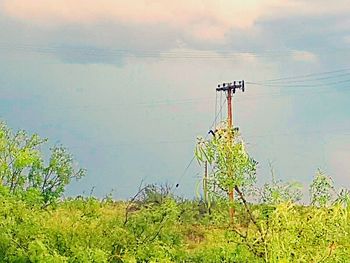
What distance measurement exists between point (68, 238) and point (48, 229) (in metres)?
0.34

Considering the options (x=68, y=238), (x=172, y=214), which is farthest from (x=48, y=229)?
(x=172, y=214)

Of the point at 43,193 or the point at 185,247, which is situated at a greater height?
the point at 43,193

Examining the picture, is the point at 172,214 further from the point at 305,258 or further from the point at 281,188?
the point at 305,258

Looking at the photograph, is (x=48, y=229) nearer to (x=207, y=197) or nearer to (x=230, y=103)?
(x=207, y=197)

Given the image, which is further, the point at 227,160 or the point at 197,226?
the point at 197,226

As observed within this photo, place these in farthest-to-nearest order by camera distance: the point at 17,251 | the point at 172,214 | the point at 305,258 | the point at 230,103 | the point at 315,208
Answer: the point at 230,103 → the point at 172,214 → the point at 17,251 → the point at 315,208 → the point at 305,258

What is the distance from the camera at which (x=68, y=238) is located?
506 inches

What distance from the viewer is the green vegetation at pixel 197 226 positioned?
8.88 metres

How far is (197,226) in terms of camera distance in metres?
13.8

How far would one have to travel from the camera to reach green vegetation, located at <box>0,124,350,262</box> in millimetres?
8875

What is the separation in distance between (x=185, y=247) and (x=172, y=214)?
602 mm

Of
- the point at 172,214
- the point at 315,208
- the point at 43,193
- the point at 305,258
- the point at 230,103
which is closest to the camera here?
the point at 305,258

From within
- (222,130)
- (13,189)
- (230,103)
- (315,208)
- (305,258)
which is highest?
(230,103)

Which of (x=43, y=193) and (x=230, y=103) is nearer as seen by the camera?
(x=43, y=193)
